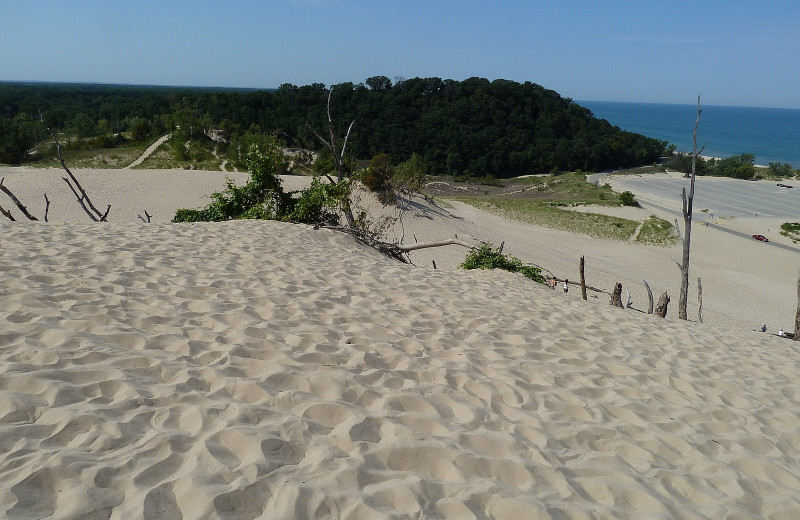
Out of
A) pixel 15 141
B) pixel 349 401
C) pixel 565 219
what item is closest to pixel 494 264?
pixel 349 401

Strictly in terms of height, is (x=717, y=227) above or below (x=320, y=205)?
below

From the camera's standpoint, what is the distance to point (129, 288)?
4.85 metres

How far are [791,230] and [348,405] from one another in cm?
4165

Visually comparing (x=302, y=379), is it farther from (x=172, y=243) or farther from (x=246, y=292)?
(x=172, y=243)

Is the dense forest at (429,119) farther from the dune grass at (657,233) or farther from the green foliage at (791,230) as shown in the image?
the green foliage at (791,230)

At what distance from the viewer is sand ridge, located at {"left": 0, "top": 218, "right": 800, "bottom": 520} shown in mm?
2350

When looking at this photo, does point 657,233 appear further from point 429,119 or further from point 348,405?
point 429,119

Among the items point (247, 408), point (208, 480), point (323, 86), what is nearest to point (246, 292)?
point (247, 408)

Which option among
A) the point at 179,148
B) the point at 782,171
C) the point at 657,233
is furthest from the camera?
the point at 782,171

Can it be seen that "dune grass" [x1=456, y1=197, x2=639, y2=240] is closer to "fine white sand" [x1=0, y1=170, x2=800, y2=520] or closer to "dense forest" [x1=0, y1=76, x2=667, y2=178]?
"fine white sand" [x1=0, y1=170, x2=800, y2=520]

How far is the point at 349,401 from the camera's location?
328cm

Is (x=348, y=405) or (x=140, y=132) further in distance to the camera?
(x=140, y=132)

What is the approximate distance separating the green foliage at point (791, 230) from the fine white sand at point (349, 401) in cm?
3342

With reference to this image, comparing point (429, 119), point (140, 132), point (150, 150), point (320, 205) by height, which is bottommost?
point (320, 205)
